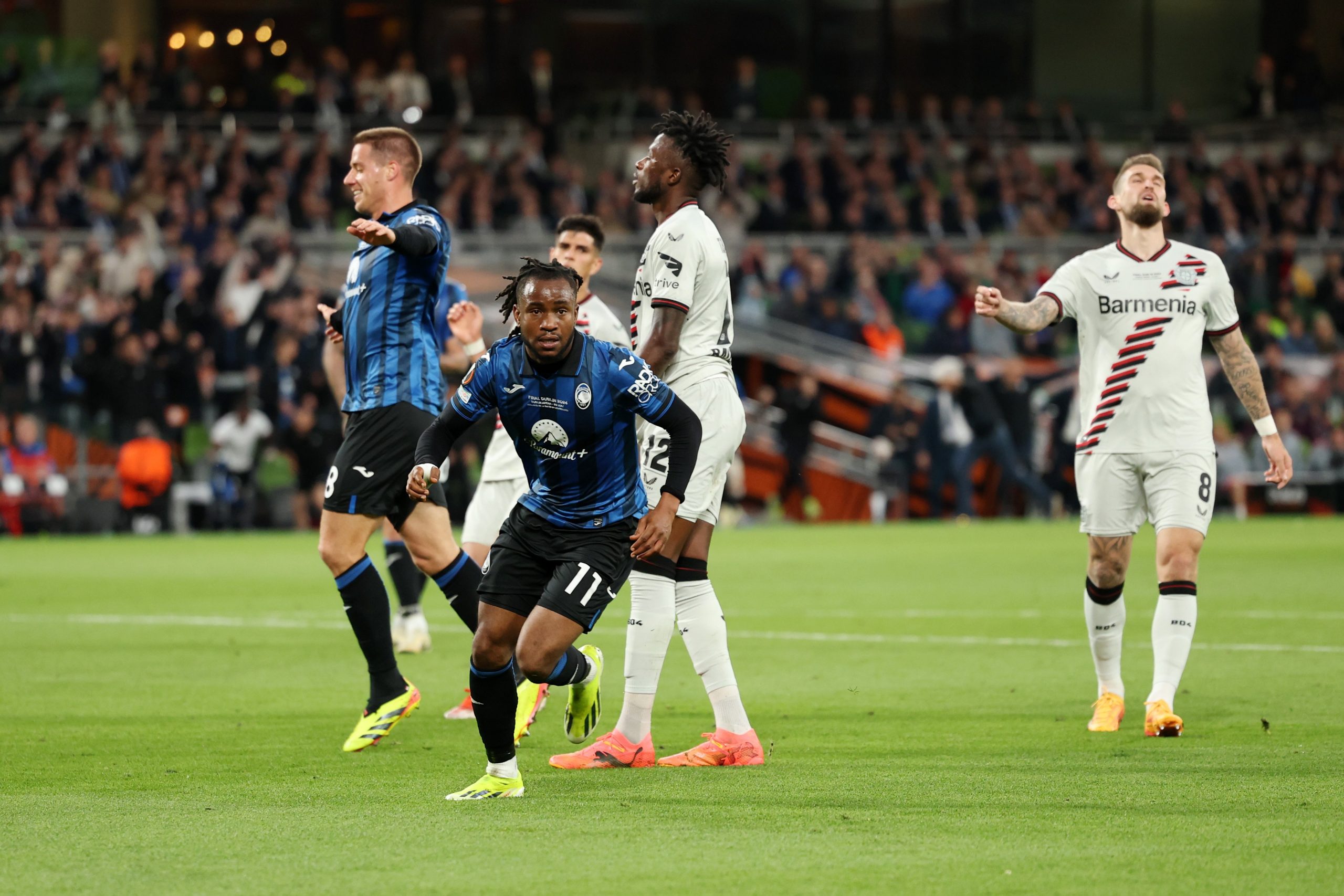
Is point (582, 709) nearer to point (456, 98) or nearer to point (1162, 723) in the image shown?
point (1162, 723)

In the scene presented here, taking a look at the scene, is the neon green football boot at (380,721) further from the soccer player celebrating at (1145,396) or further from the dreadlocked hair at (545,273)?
the soccer player celebrating at (1145,396)

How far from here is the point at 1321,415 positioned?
26.2 m

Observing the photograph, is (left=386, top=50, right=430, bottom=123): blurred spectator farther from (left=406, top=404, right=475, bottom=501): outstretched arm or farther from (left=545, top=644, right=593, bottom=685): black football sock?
Result: (left=406, top=404, right=475, bottom=501): outstretched arm

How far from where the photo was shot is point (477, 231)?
27.2 meters

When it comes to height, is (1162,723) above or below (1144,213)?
below

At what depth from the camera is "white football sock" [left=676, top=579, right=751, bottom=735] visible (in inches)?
267

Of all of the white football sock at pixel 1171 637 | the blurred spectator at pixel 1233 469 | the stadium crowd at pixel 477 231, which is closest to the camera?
the white football sock at pixel 1171 637

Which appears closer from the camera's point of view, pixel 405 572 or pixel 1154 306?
pixel 1154 306

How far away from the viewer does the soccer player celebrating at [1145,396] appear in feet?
25.4

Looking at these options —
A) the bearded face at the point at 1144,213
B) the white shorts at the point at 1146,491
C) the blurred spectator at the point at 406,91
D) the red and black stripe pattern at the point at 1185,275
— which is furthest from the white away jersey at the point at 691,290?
the blurred spectator at the point at 406,91

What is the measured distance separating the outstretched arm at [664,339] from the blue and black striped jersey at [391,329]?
1306 millimetres

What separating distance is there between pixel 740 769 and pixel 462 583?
1753 millimetres

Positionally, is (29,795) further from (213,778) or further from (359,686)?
(359,686)

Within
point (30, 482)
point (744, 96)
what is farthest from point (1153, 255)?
point (744, 96)
